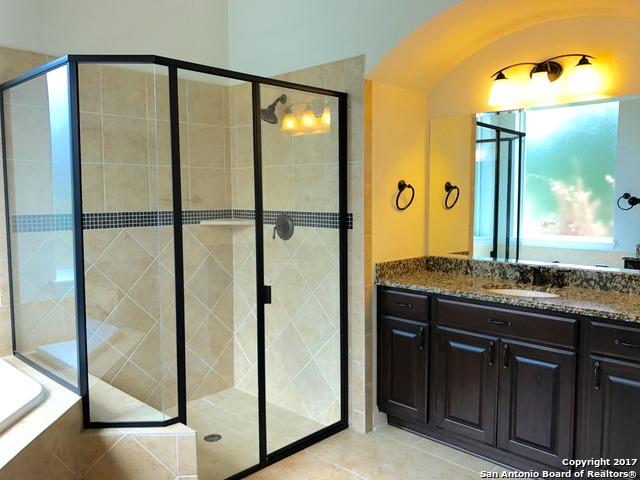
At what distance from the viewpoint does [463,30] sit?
2.91m

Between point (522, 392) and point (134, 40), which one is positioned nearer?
point (522, 392)

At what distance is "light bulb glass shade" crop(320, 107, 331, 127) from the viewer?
126 inches

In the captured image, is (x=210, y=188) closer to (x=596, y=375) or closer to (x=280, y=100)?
(x=280, y=100)

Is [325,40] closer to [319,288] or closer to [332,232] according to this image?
[332,232]

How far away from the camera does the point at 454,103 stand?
133 inches

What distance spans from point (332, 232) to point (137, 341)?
1.27 metres

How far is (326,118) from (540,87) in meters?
1.22

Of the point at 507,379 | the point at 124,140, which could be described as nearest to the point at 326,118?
the point at 124,140

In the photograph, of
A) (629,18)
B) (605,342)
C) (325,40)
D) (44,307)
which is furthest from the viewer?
(325,40)

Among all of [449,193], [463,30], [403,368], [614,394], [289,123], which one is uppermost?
[463,30]

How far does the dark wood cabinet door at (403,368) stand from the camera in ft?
10.1

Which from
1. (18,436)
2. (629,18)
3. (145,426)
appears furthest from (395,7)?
(18,436)

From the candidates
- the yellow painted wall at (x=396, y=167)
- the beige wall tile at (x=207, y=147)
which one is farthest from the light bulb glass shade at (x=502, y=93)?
the beige wall tile at (x=207, y=147)

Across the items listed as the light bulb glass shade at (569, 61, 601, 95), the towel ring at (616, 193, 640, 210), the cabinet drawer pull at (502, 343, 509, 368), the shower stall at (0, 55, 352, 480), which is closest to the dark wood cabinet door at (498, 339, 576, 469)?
the cabinet drawer pull at (502, 343, 509, 368)
